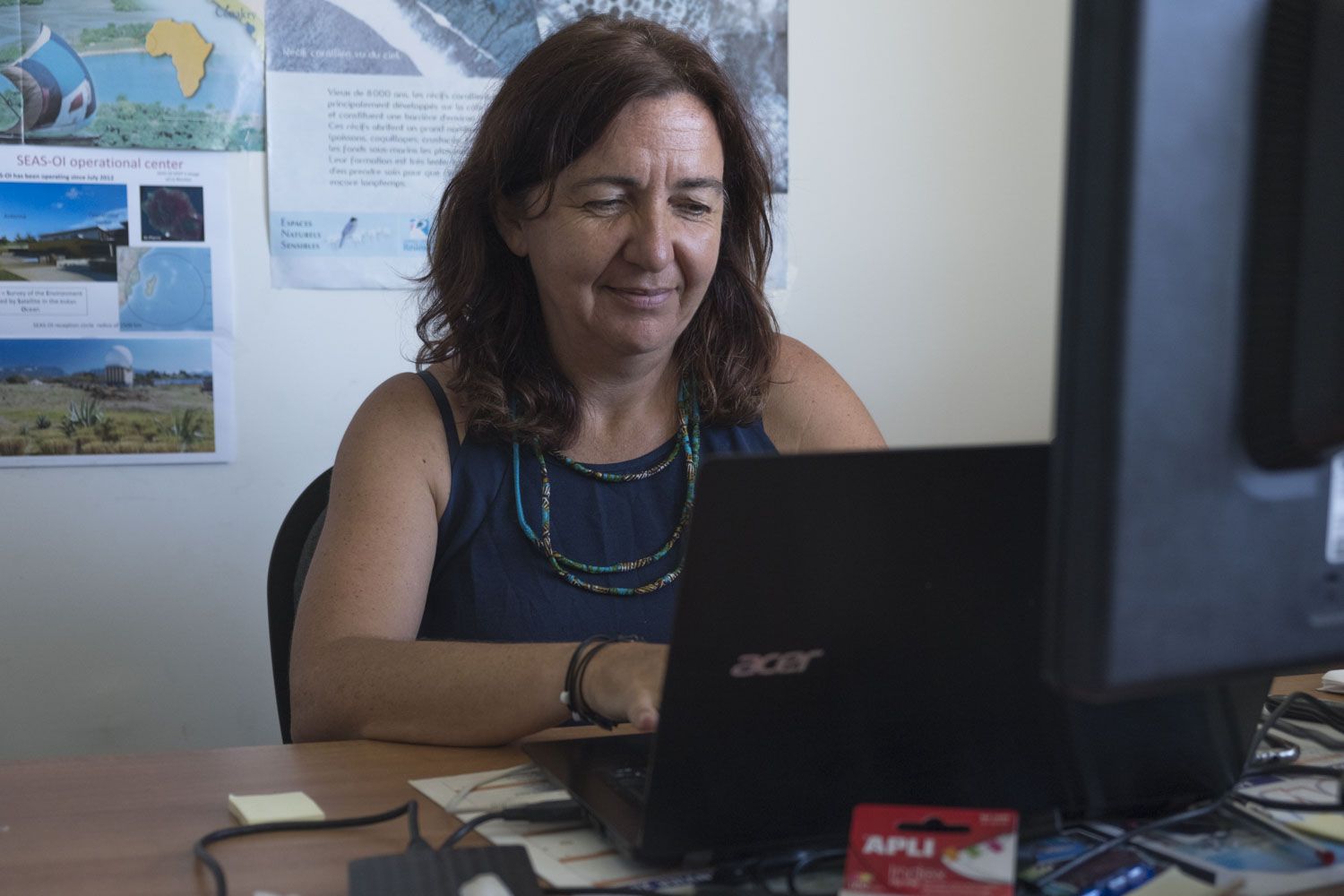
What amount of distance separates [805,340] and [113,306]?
108cm

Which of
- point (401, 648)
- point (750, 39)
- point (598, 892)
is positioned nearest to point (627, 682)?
point (598, 892)

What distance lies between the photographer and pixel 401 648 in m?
1.12

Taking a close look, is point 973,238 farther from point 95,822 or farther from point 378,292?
point 95,822

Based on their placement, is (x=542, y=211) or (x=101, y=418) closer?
(x=542, y=211)

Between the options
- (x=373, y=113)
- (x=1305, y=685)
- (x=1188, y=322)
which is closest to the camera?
(x=1188, y=322)

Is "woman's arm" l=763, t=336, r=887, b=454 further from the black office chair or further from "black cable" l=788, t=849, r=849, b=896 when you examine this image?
"black cable" l=788, t=849, r=849, b=896

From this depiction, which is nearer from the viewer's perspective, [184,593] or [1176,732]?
[1176,732]

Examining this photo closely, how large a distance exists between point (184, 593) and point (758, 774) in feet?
4.79

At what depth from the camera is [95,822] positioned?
2.91 feet

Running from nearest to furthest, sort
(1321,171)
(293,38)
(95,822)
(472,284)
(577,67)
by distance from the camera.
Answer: (1321,171), (95,822), (577,67), (472,284), (293,38)

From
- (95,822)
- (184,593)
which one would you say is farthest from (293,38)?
(95,822)

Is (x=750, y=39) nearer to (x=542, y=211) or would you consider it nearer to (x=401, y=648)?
(x=542, y=211)

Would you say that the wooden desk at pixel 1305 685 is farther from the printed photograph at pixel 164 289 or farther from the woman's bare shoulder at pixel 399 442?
the printed photograph at pixel 164 289

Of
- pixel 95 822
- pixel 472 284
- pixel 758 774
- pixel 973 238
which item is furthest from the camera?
pixel 973 238
